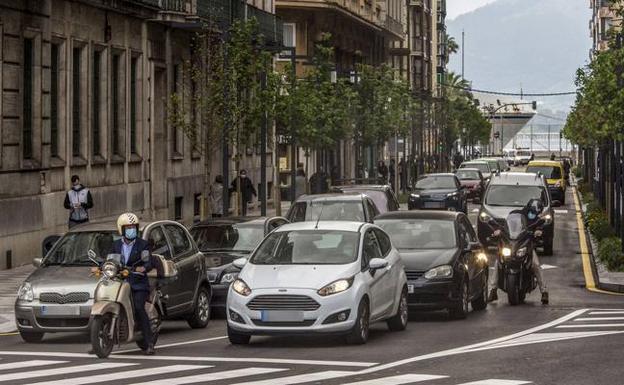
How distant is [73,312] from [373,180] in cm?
5570

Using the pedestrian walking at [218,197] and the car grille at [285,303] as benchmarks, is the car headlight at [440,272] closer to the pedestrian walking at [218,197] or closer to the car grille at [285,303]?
the car grille at [285,303]

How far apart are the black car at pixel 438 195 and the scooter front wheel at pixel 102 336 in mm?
37715

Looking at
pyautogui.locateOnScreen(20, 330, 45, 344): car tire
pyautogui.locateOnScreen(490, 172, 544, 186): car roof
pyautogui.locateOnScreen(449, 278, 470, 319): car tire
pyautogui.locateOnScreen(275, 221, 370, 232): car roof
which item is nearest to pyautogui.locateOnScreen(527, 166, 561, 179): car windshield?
pyautogui.locateOnScreen(490, 172, 544, 186): car roof

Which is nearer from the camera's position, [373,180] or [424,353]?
[424,353]

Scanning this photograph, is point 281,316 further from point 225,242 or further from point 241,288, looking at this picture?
point 225,242

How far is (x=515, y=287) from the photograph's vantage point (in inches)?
1064

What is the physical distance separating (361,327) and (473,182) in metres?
54.9

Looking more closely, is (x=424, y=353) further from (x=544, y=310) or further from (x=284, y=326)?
(x=544, y=310)

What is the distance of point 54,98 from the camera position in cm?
3819

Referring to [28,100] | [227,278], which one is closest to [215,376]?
[227,278]

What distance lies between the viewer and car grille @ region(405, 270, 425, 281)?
24094mm

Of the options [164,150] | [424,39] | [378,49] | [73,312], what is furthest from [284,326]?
[424,39]

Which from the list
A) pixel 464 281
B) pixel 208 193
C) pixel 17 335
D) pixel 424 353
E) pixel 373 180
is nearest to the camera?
pixel 424 353

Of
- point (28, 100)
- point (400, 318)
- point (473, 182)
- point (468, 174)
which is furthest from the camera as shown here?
point (468, 174)
